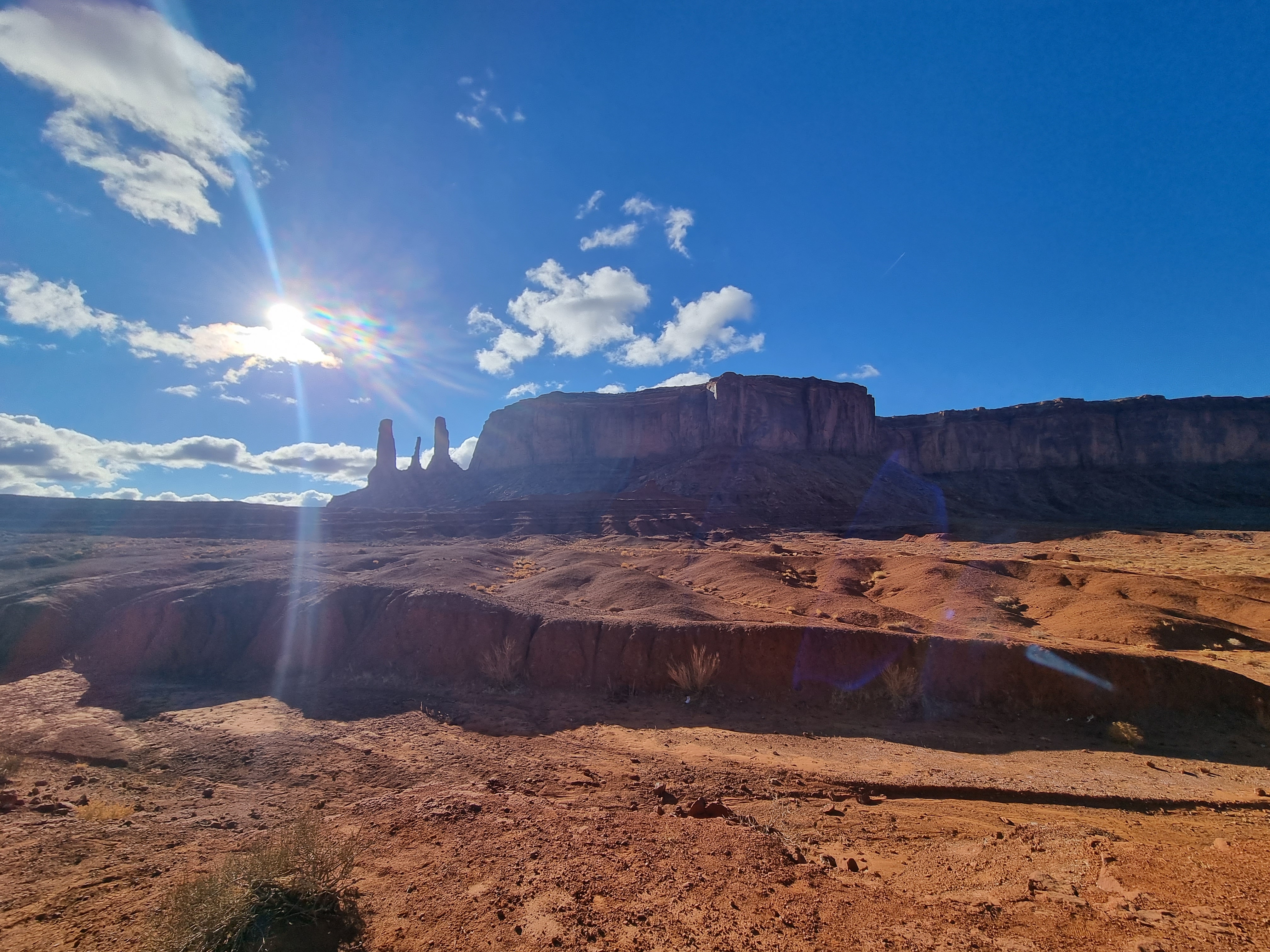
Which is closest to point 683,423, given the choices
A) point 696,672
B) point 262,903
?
point 696,672

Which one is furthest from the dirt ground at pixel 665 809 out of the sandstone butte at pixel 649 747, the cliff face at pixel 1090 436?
the cliff face at pixel 1090 436

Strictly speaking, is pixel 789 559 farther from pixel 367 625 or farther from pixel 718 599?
pixel 367 625

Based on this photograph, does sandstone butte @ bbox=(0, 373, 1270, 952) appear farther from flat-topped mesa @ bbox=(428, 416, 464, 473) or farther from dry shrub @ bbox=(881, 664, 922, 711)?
flat-topped mesa @ bbox=(428, 416, 464, 473)

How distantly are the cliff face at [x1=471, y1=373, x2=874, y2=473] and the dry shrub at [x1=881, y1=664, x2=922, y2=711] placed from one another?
64.3 metres

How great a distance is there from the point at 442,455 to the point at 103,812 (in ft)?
300

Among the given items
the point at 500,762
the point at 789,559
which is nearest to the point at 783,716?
the point at 500,762

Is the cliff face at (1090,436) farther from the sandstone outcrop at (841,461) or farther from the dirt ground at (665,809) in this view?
the dirt ground at (665,809)

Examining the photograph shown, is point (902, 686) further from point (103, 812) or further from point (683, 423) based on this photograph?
point (683, 423)

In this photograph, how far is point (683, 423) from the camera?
277 feet

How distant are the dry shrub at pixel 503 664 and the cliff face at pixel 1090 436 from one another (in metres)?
84.3

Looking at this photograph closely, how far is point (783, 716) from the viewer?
41.1 feet

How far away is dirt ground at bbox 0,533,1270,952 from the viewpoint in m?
5.30

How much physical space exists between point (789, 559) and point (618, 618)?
17.2 meters

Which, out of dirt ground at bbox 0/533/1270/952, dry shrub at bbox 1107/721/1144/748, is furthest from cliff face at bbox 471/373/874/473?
dry shrub at bbox 1107/721/1144/748
